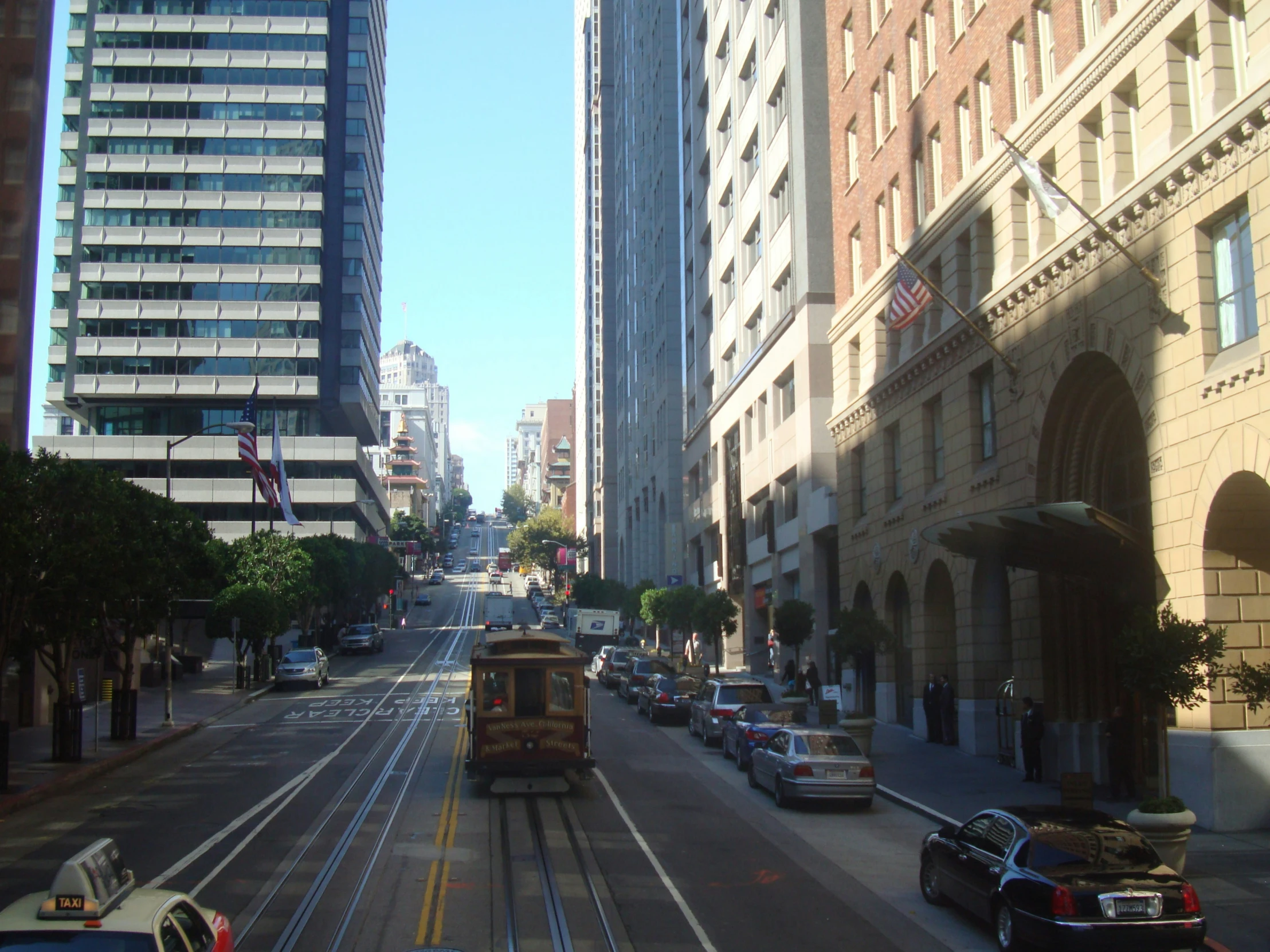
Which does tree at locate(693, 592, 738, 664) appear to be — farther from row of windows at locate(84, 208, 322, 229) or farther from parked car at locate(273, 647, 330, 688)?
row of windows at locate(84, 208, 322, 229)

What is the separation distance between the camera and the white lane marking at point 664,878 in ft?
42.5

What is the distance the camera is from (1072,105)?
24.7m

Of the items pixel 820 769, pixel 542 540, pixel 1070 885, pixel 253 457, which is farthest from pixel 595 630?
pixel 542 540

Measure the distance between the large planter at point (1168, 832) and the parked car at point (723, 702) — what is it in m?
16.8

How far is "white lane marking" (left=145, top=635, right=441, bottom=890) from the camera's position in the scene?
16.2m

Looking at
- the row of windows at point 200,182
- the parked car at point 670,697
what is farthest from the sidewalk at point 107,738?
the row of windows at point 200,182

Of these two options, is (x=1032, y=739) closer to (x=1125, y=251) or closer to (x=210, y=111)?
(x=1125, y=251)

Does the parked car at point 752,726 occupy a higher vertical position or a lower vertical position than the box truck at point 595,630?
lower

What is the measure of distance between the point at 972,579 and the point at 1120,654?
12.0 m

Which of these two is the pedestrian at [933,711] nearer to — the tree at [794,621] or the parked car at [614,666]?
the tree at [794,621]

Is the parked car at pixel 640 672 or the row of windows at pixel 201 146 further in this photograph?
the row of windows at pixel 201 146

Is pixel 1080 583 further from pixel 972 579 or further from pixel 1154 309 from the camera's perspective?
pixel 1154 309

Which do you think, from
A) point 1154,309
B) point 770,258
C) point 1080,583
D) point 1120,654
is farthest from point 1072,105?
point 770,258

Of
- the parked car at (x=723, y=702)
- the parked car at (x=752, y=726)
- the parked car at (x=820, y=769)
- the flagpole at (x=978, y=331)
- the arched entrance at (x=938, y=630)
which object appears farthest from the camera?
the arched entrance at (x=938, y=630)
